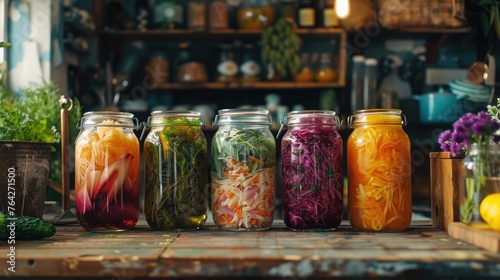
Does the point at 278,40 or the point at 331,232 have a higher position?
the point at 278,40

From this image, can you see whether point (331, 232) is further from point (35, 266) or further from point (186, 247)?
point (35, 266)

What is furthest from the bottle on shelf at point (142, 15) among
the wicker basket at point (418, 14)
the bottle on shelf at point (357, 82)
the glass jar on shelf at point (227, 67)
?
the wicker basket at point (418, 14)

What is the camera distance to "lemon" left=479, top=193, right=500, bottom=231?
98 cm

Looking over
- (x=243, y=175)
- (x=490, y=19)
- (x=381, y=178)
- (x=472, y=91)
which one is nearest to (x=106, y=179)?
(x=243, y=175)

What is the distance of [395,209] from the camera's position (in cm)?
117

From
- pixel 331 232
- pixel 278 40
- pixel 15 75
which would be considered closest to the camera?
pixel 331 232

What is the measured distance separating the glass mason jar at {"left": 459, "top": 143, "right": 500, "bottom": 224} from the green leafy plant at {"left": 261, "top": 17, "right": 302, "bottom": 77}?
2536 millimetres

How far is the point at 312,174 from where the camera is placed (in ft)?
3.79

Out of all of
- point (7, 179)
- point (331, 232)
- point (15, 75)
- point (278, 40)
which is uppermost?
point (278, 40)

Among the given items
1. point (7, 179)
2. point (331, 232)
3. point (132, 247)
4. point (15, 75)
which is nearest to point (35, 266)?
point (132, 247)

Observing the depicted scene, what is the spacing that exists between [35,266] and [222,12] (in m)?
3.00

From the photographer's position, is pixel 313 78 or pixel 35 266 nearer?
pixel 35 266

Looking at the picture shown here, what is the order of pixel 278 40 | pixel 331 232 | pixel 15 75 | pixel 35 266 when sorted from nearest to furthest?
pixel 35 266 → pixel 331 232 → pixel 15 75 → pixel 278 40

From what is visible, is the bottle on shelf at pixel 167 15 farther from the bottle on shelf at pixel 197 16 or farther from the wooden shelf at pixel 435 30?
the wooden shelf at pixel 435 30
